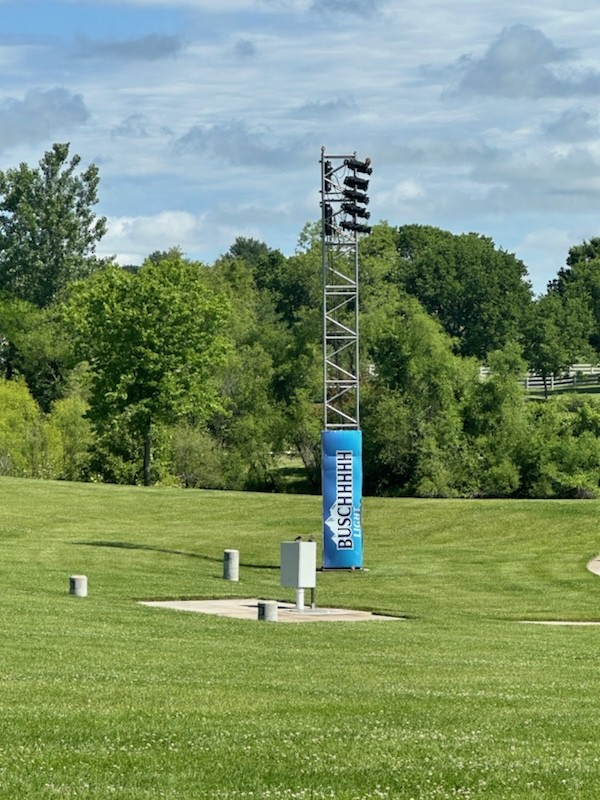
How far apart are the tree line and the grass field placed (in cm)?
2912

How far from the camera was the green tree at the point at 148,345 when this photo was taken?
7181 centimetres

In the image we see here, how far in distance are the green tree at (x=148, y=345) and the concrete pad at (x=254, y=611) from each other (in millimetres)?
39509

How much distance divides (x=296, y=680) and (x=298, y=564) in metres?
12.9

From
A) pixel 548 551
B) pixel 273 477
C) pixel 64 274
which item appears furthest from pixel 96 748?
pixel 64 274

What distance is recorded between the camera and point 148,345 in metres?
72.4

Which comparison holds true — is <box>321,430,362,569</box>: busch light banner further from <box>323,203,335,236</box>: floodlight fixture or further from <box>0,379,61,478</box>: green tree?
Result: <box>0,379,61,478</box>: green tree

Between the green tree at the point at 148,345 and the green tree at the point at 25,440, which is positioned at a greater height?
the green tree at the point at 148,345

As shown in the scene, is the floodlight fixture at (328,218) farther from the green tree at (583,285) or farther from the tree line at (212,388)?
the green tree at (583,285)

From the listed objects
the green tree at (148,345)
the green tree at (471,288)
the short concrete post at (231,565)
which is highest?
the green tree at (471,288)

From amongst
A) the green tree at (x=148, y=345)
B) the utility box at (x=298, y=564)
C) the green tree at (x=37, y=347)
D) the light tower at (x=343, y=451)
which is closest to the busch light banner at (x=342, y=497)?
the light tower at (x=343, y=451)

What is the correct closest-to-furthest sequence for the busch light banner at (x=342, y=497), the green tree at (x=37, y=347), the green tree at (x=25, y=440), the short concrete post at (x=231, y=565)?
the short concrete post at (x=231, y=565), the busch light banner at (x=342, y=497), the green tree at (x=25, y=440), the green tree at (x=37, y=347)

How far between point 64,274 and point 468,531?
237ft

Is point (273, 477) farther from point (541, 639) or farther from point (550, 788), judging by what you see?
point (550, 788)

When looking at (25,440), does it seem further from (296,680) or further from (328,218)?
(296,680)
